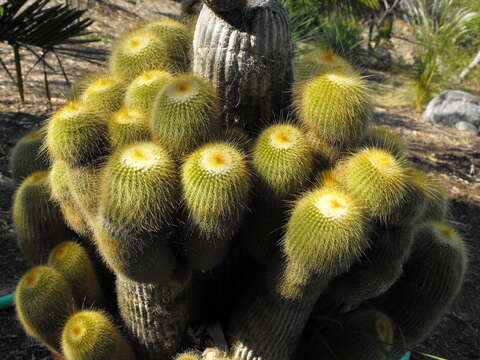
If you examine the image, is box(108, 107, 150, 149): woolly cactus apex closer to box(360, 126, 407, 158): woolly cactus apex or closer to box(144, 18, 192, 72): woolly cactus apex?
box(144, 18, 192, 72): woolly cactus apex

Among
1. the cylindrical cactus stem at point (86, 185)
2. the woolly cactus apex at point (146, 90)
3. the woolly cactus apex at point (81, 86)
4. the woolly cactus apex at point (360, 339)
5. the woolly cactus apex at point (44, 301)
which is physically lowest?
the woolly cactus apex at point (360, 339)

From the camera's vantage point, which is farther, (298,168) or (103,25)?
(103,25)

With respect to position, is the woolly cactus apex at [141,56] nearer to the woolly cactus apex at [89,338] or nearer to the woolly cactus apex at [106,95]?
the woolly cactus apex at [106,95]

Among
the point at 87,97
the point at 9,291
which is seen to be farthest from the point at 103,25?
the point at 87,97

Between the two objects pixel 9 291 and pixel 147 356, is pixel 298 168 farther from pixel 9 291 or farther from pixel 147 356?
pixel 9 291

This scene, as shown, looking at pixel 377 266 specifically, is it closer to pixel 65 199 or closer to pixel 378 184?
pixel 378 184

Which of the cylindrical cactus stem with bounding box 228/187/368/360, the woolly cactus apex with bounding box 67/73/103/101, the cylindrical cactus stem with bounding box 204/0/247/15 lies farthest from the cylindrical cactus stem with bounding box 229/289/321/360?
the woolly cactus apex with bounding box 67/73/103/101

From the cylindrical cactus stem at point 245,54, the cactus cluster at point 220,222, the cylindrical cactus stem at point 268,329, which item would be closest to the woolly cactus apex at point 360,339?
the cactus cluster at point 220,222
